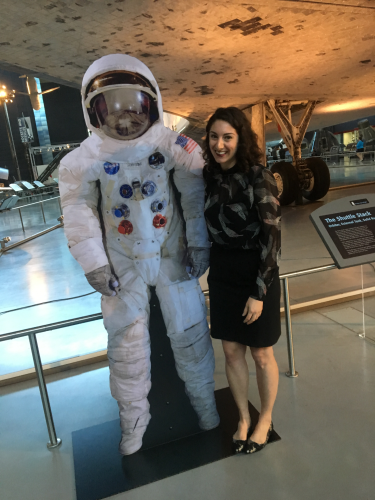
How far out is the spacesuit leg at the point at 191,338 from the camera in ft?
5.44

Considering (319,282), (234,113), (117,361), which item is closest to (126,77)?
(234,113)

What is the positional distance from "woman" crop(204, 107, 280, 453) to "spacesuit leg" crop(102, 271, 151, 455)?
1.14 feet

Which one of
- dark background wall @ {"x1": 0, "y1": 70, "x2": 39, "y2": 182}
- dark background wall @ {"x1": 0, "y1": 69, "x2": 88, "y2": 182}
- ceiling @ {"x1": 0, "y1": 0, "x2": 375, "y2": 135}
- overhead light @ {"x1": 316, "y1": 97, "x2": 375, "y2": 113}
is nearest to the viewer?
ceiling @ {"x1": 0, "y1": 0, "x2": 375, "y2": 135}

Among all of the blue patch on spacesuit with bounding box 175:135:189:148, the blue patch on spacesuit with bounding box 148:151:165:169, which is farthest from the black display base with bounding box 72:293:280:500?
the blue patch on spacesuit with bounding box 175:135:189:148

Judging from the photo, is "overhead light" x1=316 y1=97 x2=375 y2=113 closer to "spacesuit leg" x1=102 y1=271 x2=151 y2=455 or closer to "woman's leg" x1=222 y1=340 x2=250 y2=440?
"woman's leg" x1=222 y1=340 x2=250 y2=440

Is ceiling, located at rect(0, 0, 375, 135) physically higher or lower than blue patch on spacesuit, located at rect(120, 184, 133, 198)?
higher

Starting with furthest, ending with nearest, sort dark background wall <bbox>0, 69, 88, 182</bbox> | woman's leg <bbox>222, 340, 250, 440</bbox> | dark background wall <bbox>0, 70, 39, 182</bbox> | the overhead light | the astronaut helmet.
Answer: dark background wall <bbox>0, 70, 39, 182</bbox> < dark background wall <bbox>0, 69, 88, 182</bbox> < the overhead light < woman's leg <bbox>222, 340, 250, 440</bbox> < the astronaut helmet

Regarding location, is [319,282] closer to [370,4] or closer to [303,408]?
[303,408]

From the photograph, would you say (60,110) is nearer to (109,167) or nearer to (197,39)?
(197,39)

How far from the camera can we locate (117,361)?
5.38 feet

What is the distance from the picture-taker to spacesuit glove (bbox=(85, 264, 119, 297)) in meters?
1.51

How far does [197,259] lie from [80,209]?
573 mm

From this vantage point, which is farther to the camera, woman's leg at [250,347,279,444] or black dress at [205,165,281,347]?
woman's leg at [250,347,279,444]

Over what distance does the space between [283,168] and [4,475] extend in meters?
5.93
